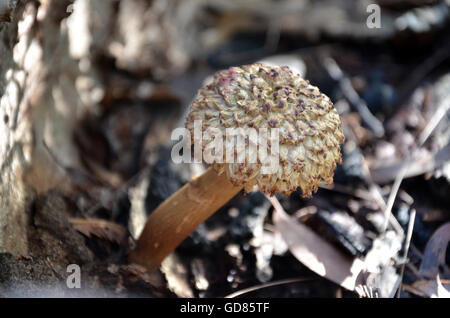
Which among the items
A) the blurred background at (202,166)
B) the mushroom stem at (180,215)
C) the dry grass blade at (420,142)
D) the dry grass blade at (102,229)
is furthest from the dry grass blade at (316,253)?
the dry grass blade at (102,229)

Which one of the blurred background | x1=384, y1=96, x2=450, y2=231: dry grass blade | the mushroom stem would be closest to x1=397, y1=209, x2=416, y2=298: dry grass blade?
the blurred background

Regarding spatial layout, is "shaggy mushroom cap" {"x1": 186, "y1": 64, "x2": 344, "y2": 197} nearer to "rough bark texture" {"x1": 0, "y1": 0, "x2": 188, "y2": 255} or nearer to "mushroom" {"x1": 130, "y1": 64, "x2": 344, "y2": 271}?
"mushroom" {"x1": 130, "y1": 64, "x2": 344, "y2": 271}

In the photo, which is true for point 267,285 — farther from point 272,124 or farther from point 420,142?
point 420,142

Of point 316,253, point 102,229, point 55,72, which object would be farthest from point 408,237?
point 55,72

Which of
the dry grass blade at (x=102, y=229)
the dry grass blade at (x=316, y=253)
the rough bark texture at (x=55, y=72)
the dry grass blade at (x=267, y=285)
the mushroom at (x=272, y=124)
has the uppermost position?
the rough bark texture at (x=55, y=72)

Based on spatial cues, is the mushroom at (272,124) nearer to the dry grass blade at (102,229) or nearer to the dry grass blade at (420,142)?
the dry grass blade at (102,229)

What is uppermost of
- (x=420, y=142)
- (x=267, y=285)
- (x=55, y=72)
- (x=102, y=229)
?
(x=55, y=72)
